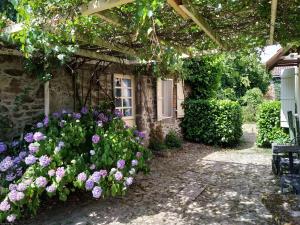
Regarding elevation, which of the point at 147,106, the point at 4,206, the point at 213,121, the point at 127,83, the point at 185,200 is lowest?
the point at 185,200

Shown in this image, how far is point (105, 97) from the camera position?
7.28 meters

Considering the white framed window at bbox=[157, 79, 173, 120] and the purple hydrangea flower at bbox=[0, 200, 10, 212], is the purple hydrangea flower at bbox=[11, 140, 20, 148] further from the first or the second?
the white framed window at bbox=[157, 79, 173, 120]

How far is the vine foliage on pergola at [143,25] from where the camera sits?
327 centimetres

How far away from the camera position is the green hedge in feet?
32.0

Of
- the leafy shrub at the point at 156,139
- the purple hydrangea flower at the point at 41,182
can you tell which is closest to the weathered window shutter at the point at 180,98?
the leafy shrub at the point at 156,139

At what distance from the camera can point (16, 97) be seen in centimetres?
524

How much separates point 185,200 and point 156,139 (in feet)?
13.6

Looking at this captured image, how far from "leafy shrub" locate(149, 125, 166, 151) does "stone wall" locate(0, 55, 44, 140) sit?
3.82 metres

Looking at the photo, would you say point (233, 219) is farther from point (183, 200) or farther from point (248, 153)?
point (248, 153)

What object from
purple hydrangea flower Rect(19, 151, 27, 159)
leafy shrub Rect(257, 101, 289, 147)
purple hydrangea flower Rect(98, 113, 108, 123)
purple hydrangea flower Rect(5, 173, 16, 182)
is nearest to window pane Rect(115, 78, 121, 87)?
purple hydrangea flower Rect(98, 113, 108, 123)

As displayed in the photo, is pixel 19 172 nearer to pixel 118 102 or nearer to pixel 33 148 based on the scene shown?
pixel 33 148

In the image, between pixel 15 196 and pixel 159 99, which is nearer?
pixel 15 196

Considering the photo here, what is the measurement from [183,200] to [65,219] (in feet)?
5.73

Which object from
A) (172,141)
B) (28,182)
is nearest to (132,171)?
(28,182)
